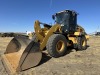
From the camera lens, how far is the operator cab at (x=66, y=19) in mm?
9719

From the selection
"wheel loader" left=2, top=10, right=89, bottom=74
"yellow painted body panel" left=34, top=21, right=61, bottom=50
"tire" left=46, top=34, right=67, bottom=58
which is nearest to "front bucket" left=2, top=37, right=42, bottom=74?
"wheel loader" left=2, top=10, right=89, bottom=74

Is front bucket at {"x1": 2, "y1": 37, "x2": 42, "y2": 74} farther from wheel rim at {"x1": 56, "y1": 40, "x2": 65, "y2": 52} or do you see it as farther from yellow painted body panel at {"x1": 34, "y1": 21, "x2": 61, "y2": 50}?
wheel rim at {"x1": 56, "y1": 40, "x2": 65, "y2": 52}

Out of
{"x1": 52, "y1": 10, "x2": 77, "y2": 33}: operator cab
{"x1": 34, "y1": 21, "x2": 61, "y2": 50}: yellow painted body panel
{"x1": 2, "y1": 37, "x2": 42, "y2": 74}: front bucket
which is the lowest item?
{"x1": 2, "y1": 37, "x2": 42, "y2": 74}: front bucket

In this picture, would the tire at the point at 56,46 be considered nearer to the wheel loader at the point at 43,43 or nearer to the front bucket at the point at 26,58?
the wheel loader at the point at 43,43

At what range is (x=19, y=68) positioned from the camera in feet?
18.9

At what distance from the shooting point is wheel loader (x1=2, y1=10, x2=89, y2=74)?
20.2 feet

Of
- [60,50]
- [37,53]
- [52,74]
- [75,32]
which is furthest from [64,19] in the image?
[52,74]

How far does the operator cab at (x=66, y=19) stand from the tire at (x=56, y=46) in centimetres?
129

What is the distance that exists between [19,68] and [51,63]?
1.65 metres

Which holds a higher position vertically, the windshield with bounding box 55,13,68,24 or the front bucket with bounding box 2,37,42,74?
the windshield with bounding box 55,13,68,24

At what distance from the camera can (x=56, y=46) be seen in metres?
7.96

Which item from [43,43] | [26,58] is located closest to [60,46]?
[43,43]

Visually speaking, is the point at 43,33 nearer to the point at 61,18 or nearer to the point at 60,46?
the point at 60,46

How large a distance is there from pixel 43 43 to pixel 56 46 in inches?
25.0
